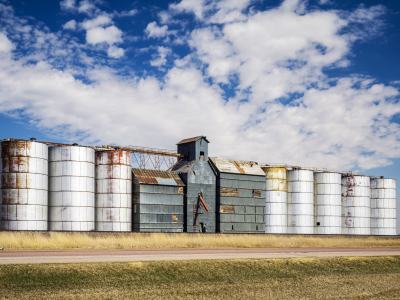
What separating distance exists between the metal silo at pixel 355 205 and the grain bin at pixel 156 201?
28095mm

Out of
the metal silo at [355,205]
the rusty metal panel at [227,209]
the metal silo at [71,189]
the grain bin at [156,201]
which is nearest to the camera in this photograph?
the metal silo at [71,189]

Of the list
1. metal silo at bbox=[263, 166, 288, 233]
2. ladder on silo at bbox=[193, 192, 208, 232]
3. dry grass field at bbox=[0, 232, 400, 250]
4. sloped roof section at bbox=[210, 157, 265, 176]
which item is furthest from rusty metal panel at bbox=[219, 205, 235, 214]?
dry grass field at bbox=[0, 232, 400, 250]

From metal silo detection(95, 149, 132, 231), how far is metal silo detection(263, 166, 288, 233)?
2094 cm

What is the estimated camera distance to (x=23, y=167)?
48719 mm

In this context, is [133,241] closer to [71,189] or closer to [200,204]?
[71,189]

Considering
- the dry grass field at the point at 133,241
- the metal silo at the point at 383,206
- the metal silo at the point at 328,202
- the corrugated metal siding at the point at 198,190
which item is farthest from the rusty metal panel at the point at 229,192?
the metal silo at the point at 383,206

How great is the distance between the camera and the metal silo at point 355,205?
72.2 metres

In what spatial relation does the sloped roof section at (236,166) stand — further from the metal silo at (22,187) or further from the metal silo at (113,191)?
the metal silo at (22,187)

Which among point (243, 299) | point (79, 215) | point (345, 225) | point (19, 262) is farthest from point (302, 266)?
point (345, 225)

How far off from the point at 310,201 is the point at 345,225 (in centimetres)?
797

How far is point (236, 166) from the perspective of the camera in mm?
62125

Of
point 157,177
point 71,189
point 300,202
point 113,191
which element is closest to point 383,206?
point 300,202

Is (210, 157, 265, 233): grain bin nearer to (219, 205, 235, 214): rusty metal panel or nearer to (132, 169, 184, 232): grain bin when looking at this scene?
(219, 205, 235, 214): rusty metal panel

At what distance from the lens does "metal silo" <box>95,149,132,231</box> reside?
51906mm
